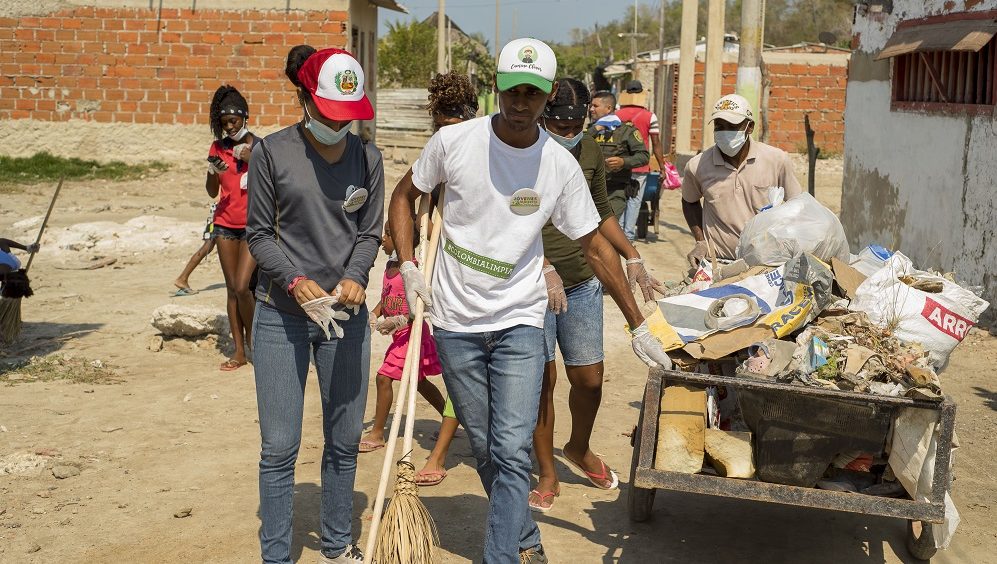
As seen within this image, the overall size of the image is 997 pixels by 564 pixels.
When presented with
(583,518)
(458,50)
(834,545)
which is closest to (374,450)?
(583,518)

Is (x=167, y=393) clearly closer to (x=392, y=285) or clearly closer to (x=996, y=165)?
(x=392, y=285)

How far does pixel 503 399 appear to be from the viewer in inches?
163

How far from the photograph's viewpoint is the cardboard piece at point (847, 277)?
4.96m

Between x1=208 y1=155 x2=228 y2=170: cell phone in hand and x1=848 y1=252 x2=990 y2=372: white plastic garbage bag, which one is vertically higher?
x1=208 y1=155 x2=228 y2=170: cell phone in hand

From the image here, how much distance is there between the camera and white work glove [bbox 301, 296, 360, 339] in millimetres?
3980

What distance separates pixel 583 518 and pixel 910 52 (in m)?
8.16

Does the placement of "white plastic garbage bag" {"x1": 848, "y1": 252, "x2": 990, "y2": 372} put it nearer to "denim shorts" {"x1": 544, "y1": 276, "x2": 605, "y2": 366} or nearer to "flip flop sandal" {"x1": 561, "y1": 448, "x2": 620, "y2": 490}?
"denim shorts" {"x1": 544, "y1": 276, "x2": 605, "y2": 366}

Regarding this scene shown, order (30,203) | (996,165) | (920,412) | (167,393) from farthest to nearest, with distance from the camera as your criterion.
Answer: (30,203)
(996,165)
(167,393)
(920,412)

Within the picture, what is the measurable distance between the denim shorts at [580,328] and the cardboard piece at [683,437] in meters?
0.96

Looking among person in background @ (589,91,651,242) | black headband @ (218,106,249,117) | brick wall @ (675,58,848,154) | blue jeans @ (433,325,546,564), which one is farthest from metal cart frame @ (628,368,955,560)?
brick wall @ (675,58,848,154)

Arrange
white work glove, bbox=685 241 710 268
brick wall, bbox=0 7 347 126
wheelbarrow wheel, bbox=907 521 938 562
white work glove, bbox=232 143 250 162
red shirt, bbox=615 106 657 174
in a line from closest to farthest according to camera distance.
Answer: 1. wheelbarrow wheel, bbox=907 521 938 562
2. white work glove, bbox=685 241 710 268
3. white work glove, bbox=232 143 250 162
4. red shirt, bbox=615 106 657 174
5. brick wall, bbox=0 7 347 126

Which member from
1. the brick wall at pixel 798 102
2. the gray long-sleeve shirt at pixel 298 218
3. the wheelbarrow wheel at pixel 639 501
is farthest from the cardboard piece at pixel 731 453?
the brick wall at pixel 798 102

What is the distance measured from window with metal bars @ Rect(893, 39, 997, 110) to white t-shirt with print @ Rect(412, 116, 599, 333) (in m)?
7.18

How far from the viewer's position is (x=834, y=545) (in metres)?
5.07
